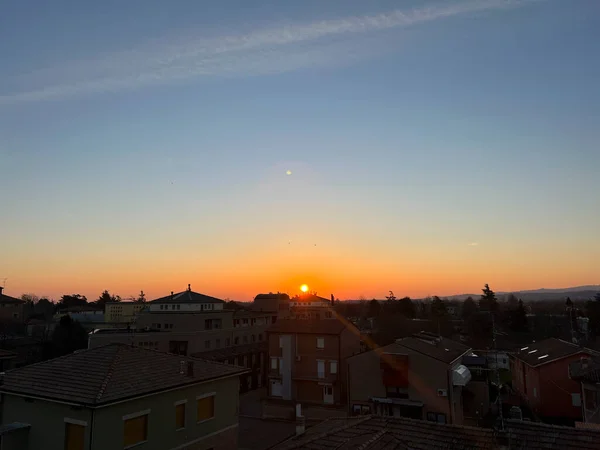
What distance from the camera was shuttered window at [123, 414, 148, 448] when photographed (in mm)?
15220

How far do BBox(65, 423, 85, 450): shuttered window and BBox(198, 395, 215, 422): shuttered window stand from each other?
5.16 metres

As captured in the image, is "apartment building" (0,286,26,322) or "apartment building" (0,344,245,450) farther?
"apartment building" (0,286,26,322)

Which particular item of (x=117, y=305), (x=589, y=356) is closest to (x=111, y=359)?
(x=589, y=356)

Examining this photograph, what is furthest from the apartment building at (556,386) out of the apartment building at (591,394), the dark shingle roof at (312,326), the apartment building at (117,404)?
the apartment building at (117,404)

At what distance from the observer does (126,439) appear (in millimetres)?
15203

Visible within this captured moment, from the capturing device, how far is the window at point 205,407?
61.2 feet

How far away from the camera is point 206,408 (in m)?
19.1

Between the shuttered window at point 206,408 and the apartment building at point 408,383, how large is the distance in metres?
12.6

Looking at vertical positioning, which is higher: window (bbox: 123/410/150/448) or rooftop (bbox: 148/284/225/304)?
rooftop (bbox: 148/284/225/304)

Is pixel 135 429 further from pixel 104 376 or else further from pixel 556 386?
pixel 556 386

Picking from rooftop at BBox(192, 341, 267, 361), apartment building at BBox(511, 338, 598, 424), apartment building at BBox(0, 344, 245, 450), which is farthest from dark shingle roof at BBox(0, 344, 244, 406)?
A: apartment building at BBox(511, 338, 598, 424)

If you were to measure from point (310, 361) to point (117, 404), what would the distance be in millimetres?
23883

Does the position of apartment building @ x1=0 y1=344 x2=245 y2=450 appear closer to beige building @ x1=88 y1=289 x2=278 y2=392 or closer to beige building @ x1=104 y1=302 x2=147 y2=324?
beige building @ x1=88 y1=289 x2=278 y2=392

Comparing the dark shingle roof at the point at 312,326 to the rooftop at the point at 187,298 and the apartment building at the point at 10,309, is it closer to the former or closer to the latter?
the rooftop at the point at 187,298
